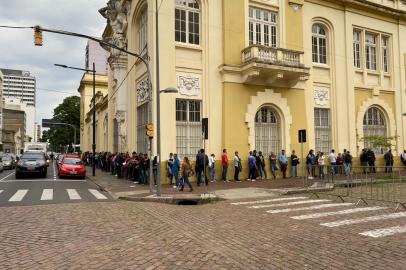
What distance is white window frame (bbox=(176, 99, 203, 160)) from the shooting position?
2070 cm

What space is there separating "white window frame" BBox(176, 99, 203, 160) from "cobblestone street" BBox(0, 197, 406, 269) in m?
9.50

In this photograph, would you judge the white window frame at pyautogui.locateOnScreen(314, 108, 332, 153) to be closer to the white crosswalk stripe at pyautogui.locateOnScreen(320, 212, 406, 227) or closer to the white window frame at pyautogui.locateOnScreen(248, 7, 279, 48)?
the white window frame at pyautogui.locateOnScreen(248, 7, 279, 48)

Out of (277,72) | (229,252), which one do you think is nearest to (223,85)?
(277,72)

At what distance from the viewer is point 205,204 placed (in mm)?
13695

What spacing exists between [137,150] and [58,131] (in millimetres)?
59697

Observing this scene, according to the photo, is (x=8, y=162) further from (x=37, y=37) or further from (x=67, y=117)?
(x=67, y=117)

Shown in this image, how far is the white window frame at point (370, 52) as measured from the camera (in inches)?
1096

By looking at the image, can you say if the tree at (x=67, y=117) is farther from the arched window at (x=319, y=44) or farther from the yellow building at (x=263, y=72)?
the arched window at (x=319, y=44)

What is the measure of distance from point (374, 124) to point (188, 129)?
14.5 meters

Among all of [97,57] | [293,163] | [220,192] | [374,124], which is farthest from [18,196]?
[97,57]

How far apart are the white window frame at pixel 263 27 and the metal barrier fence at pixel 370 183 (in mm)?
10261

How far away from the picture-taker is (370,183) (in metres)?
13.4

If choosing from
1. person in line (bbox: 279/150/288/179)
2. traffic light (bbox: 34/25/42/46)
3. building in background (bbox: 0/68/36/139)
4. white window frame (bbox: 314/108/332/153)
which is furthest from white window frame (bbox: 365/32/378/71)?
building in background (bbox: 0/68/36/139)

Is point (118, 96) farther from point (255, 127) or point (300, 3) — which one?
point (300, 3)
